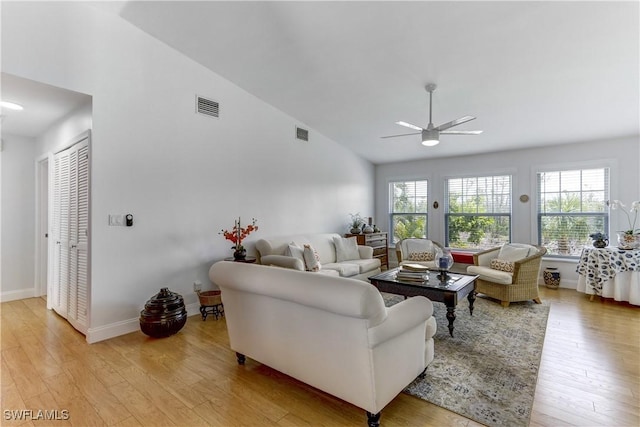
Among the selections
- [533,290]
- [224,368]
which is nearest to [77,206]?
[224,368]

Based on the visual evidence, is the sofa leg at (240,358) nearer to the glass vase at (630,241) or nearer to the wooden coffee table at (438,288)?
the wooden coffee table at (438,288)

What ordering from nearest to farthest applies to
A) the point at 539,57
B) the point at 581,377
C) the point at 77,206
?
the point at 581,377 → the point at 539,57 → the point at 77,206

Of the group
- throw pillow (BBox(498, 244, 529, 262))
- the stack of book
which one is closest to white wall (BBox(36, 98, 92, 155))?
the stack of book

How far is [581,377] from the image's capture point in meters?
2.42

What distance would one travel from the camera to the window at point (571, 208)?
5.18 m

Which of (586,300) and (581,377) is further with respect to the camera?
(586,300)

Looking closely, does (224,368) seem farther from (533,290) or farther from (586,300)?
(586,300)

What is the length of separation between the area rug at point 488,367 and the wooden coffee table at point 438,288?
0.87 ft

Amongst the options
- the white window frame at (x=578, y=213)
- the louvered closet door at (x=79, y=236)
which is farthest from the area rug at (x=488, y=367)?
the louvered closet door at (x=79, y=236)

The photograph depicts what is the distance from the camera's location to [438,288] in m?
3.20

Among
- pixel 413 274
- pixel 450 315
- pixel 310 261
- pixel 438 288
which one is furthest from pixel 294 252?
pixel 450 315

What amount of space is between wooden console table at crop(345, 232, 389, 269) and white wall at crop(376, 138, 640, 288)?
0.79 meters

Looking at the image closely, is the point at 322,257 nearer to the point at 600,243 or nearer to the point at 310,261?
the point at 310,261

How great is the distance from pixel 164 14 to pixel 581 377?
5.11m
